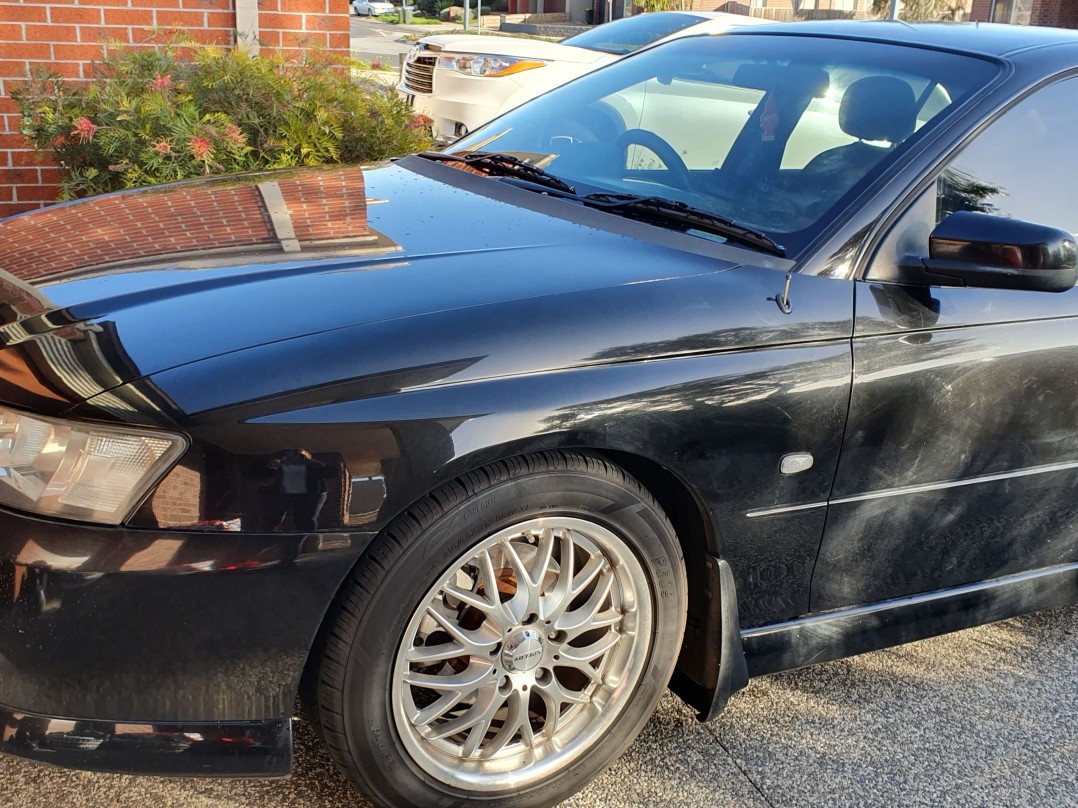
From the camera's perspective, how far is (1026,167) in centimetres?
291

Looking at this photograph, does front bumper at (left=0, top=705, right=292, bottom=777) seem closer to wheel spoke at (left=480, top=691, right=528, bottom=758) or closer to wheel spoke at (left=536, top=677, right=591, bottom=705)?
wheel spoke at (left=480, top=691, right=528, bottom=758)

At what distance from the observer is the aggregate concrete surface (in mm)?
2369

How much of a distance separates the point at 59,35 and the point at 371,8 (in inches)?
2942

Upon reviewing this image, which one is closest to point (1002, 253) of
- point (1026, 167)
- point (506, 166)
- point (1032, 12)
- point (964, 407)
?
point (964, 407)

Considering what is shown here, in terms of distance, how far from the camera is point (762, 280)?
8.18 ft

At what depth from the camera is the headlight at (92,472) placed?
190cm

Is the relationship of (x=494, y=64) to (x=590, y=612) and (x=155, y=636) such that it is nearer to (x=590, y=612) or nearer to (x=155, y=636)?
(x=590, y=612)

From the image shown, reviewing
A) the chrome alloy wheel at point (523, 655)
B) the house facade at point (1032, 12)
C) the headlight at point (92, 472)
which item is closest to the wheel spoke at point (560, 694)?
the chrome alloy wheel at point (523, 655)

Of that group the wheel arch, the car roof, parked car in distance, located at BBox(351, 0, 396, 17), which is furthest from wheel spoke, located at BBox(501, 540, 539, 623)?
parked car in distance, located at BBox(351, 0, 396, 17)

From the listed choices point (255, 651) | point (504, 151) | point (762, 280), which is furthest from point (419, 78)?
point (255, 651)

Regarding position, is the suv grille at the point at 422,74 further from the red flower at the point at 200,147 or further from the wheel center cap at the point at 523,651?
the wheel center cap at the point at 523,651

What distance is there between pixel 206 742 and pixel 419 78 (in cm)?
795

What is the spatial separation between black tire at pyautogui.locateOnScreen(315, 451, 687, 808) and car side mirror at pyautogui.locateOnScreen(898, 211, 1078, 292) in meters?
0.93

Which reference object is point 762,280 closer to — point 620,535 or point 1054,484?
point 620,535
